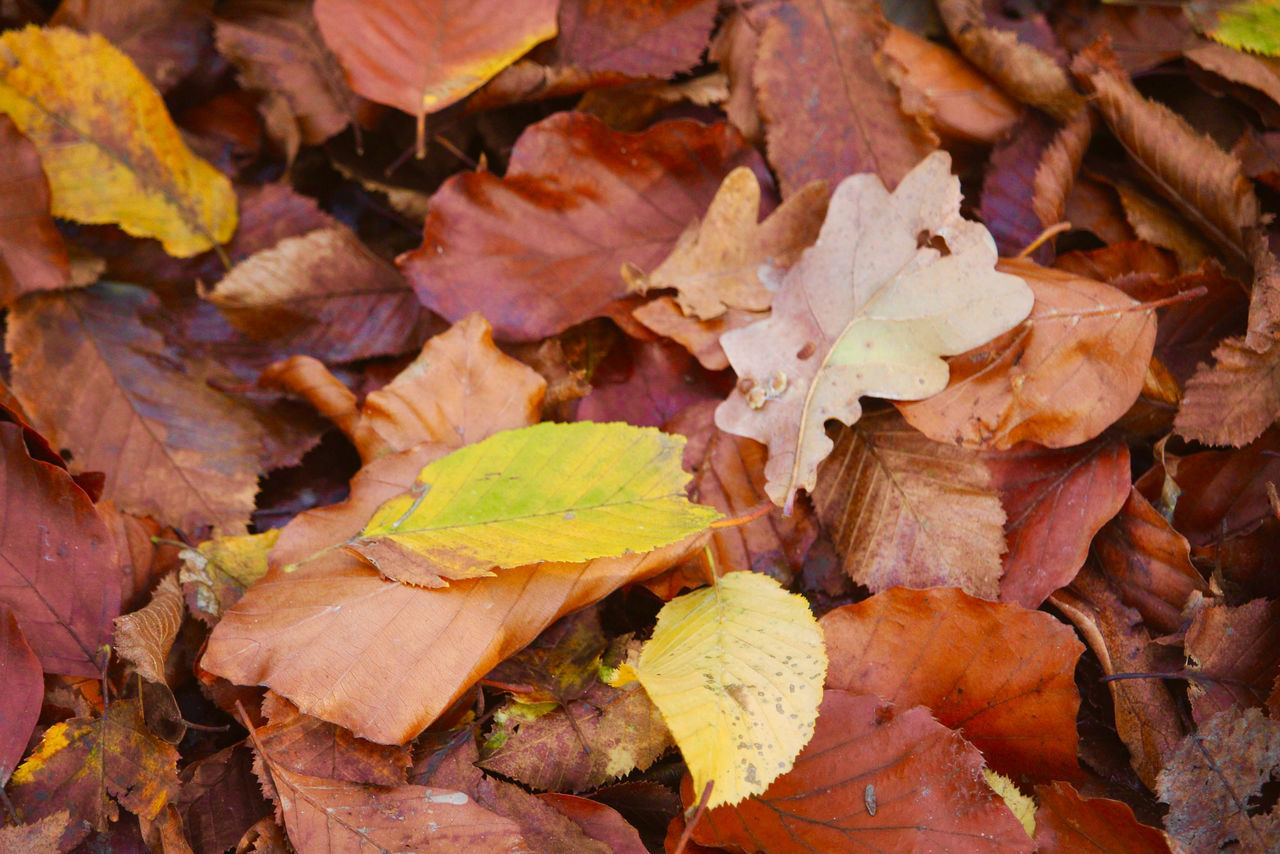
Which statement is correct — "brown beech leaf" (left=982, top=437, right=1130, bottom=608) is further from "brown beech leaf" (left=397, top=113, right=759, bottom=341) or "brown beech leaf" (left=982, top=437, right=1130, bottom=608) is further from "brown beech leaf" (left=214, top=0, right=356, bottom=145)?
"brown beech leaf" (left=214, top=0, right=356, bottom=145)

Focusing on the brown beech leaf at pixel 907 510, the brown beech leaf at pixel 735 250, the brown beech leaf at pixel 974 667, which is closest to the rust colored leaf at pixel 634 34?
the brown beech leaf at pixel 735 250

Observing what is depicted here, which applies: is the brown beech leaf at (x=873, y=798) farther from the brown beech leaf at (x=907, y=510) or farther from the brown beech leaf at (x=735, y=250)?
the brown beech leaf at (x=735, y=250)

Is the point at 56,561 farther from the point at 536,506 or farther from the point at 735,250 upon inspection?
the point at 735,250

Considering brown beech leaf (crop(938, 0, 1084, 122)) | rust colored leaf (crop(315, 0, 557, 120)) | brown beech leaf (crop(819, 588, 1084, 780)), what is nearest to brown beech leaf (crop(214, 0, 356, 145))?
rust colored leaf (crop(315, 0, 557, 120))

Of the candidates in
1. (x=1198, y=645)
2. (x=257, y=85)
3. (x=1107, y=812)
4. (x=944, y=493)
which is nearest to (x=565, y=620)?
(x=944, y=493)

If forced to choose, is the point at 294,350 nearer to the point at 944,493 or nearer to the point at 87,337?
the point at 87,337

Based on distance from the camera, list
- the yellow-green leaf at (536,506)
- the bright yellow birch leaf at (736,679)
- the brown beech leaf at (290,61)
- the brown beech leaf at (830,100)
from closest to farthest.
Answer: the bright yellow birch leaf at (736,679) → the yellow-green leaf at (536,506) → the brown beech leaf at (830,100) → the brown beech leaf at (290,61)
